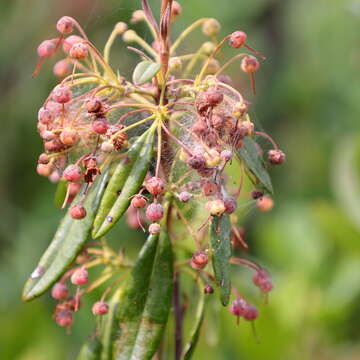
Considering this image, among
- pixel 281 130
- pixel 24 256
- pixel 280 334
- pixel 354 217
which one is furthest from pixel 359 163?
pixel 24 256

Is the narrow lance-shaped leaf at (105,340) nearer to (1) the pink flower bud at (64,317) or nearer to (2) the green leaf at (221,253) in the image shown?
(1) the pink flower bud at (64,317)

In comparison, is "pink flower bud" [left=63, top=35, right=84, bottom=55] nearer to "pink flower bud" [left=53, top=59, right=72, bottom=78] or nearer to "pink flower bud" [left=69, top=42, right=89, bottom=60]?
"pink flower bud" [left=69, top=42, right=89, bottom=60]

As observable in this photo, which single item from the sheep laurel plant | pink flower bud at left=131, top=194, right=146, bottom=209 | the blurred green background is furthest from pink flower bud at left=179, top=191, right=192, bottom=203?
the blurred green background

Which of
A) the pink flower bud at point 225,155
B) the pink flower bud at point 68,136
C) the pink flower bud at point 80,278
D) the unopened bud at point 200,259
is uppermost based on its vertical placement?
the pink flower bud at point 68,136

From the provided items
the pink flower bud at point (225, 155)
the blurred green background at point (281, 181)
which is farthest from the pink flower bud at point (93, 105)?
the blurred green background at point (281, 181)

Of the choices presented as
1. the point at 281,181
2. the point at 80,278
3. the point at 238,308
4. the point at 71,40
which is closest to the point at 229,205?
the point at 238,308

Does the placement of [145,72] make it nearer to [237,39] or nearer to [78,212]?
[237,39]
